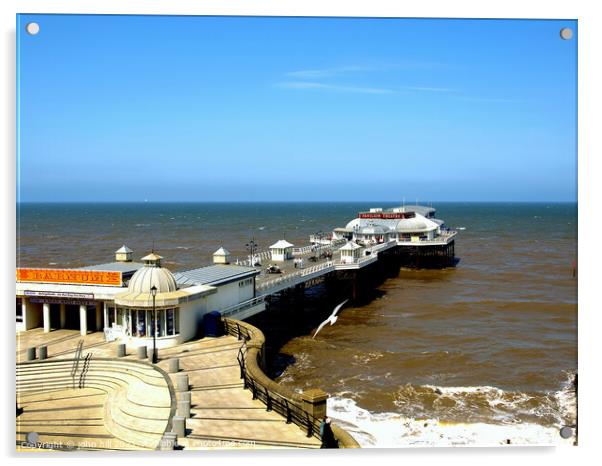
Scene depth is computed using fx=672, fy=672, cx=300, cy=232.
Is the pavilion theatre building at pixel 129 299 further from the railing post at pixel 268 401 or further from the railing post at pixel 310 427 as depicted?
the railing post at pixel 310 427

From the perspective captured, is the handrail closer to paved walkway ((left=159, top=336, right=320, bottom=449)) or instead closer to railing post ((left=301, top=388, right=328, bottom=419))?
paved walkway ((left=159, top=336, right=320, bottom=449))

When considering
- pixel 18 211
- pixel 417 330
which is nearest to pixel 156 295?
pixel 18 211

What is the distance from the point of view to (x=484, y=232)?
127250 millimetres

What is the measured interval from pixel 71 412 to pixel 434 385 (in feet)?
48.7

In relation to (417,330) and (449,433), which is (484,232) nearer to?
(417,330)

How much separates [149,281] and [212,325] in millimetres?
2887

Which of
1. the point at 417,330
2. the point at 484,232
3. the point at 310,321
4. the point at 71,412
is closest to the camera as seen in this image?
the point at 71,412

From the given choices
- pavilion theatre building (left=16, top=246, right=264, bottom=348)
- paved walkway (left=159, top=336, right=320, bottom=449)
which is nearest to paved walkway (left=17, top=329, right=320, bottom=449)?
paved walkway (left=159, top=336, right=320, bottom=449)

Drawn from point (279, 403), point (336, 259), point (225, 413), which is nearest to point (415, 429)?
point (279, 403)

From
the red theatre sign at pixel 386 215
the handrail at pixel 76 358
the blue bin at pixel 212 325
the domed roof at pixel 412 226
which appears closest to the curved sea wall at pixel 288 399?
the blue bin at pixel 212 325

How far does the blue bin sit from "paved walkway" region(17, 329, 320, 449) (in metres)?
0.39

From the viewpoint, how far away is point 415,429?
2211 cm

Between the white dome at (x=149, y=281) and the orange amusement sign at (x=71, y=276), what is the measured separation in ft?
6.23

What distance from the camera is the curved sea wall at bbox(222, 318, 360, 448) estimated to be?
15609 millimetres
